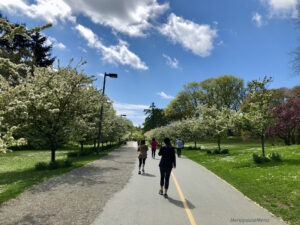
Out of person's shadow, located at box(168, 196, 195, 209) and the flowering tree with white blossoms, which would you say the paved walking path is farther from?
the flowering tree with white blossoms

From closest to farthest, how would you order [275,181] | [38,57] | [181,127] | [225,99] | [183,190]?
[183,190], [275,181], [181,127], [38,57], [225,99]

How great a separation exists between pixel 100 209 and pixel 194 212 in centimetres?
250

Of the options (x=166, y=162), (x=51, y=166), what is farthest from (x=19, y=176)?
(x=166, y=162)

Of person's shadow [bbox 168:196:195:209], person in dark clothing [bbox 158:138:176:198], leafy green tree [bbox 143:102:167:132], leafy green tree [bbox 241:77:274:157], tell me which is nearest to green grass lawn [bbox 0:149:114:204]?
person in dark clothing [bbox 158:138:176:198]

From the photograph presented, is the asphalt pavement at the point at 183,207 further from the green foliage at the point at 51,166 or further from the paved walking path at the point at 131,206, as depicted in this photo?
the green foliage at the point at 51,166

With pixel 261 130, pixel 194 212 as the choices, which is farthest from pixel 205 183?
pixel 261 130

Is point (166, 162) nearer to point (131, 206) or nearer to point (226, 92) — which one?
point (131, 206)

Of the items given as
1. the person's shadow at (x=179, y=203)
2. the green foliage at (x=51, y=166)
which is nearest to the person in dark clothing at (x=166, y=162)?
the person's shadow at (x=179, y=203)

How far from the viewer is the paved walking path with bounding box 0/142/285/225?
302 inches

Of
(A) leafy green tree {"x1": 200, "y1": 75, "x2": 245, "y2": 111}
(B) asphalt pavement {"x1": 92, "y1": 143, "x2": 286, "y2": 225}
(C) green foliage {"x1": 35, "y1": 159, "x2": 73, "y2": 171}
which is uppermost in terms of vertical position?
(A) leafy green tree {"x1": 200, "y1": 75, "x2": 245, "y2": 111}

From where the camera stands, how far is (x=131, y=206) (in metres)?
9.13

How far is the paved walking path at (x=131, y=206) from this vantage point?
25.1 ft

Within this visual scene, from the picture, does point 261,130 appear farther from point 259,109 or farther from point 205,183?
point 205,183

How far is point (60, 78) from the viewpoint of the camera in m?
22.7
